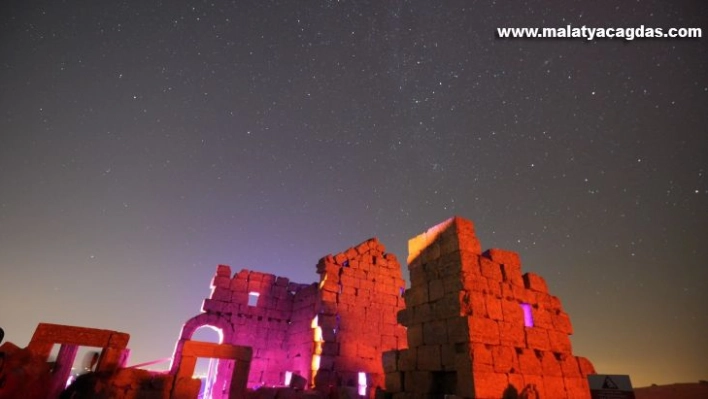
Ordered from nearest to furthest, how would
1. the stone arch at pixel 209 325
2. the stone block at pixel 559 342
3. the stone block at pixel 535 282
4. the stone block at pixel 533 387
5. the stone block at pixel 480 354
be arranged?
the stone block at pixel 480 354
the stone block at pixel 533 387
the stone block at pixel 559 342
the stone block at pixel 535 282
the stone arch at pixel 209 325

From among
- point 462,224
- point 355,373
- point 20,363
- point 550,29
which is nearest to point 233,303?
point 355,373

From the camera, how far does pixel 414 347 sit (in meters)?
7.41

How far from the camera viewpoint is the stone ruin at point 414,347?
6.55 metres

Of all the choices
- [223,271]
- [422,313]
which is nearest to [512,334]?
[422,313]

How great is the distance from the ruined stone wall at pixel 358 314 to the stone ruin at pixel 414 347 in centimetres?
4

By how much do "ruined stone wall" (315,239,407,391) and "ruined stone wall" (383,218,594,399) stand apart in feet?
16.0

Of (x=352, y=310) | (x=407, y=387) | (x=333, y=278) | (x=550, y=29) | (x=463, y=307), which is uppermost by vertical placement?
(x=550, y=29)

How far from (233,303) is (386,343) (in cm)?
629

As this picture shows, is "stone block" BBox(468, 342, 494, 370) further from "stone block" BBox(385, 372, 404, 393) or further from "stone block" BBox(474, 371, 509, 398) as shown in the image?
"stone block" BBox(385, 372, 404, 393)

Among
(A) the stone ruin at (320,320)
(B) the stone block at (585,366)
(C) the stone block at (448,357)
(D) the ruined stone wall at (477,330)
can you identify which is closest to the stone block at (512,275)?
(D) the ruined stone wall at (477,330)

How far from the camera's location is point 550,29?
29.5ft

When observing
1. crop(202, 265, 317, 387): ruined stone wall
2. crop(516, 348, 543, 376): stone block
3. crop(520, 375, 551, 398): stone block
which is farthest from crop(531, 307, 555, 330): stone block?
crop(202, 265, 317, 387): ruined stone wall

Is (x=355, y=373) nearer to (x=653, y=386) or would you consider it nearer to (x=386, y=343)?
(x=386, y=343)

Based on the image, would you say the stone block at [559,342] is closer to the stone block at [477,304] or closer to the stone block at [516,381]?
the stone block at [516,381]
